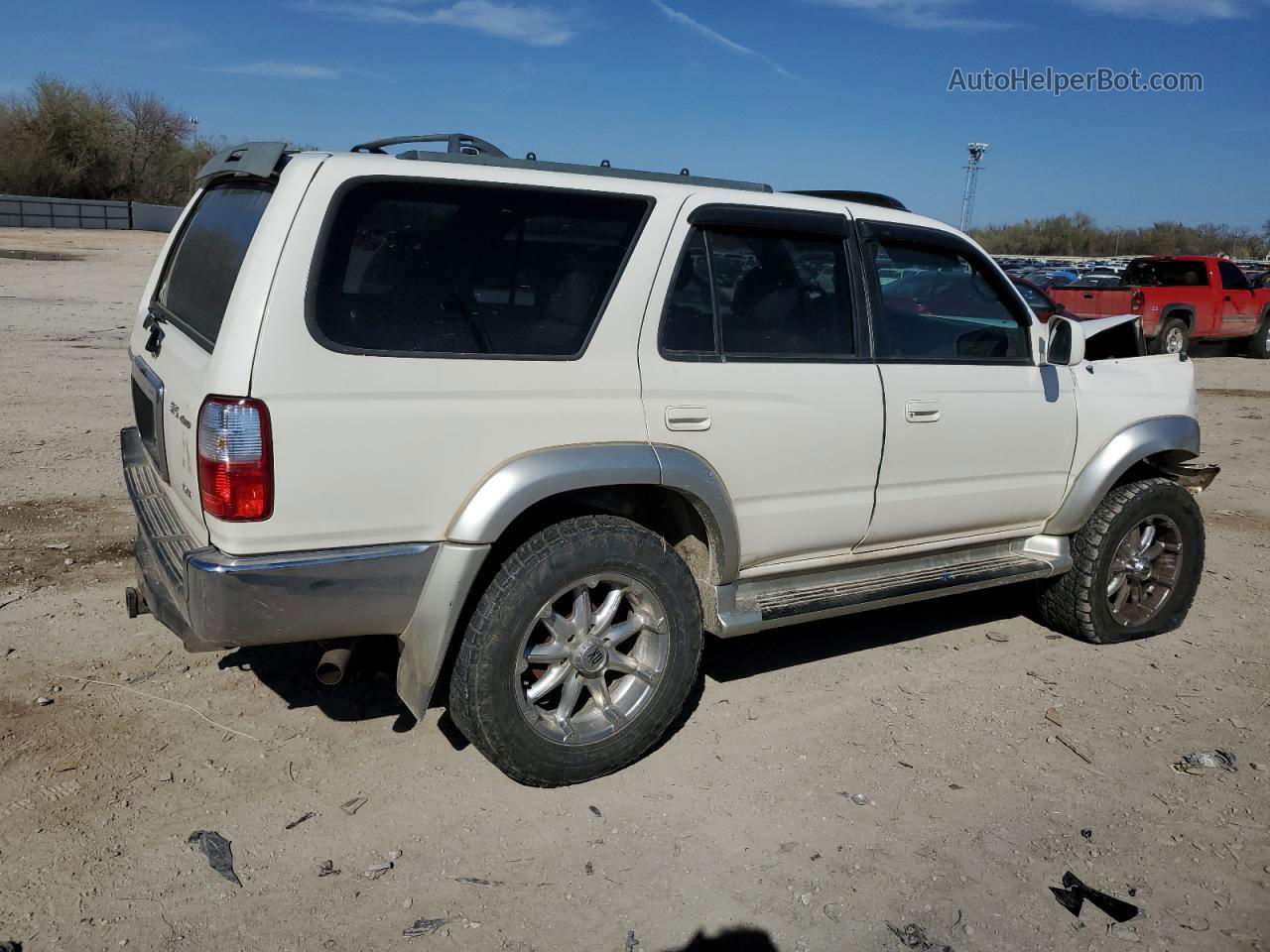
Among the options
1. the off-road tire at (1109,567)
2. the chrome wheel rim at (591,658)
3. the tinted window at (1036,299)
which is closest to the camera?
the chrome wheel rim at (591,658)

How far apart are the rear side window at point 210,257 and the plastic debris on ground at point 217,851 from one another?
1480 millimetres

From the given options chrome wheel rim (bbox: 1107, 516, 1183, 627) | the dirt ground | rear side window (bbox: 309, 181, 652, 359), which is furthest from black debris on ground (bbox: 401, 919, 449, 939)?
chrome wheel rim (bbox: 1107, 516, 1183, 627)

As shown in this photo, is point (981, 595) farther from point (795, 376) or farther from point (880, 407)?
point (795, 376)

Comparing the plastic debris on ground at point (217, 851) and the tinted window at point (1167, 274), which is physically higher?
the tinted window at point (1167, 274)

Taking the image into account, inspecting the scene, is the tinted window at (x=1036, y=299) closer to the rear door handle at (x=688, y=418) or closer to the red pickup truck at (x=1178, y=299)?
the red pickup truck at (x=1178, y=299)

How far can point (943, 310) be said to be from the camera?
460 centimetres

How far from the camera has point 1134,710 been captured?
4523mm

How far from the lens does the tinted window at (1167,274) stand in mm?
18688

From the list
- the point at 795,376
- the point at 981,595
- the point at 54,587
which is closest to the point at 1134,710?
the point at 981,595

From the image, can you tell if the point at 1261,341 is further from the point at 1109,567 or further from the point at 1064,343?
the point at 1064,343

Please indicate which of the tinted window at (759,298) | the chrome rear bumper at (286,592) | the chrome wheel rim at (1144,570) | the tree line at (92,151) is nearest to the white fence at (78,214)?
the tree line at (92,151)

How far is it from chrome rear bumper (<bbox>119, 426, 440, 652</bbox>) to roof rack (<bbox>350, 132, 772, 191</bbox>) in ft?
4.12

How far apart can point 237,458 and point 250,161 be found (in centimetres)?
106

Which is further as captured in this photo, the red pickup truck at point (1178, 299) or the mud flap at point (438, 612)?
the red pickup truck at point (1178, 299)
